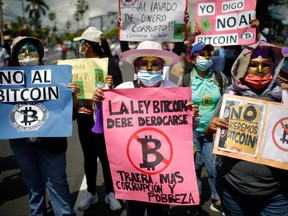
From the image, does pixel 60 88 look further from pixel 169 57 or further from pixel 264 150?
pixel 264 150

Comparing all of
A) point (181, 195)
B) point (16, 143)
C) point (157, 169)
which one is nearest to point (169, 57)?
point (157, 169)

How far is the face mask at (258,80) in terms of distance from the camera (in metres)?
2.18

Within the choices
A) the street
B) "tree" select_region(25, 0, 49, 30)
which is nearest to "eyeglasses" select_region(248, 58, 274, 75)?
the street

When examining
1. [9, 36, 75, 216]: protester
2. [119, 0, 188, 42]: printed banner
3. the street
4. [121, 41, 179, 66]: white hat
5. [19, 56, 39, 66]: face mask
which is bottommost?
the street

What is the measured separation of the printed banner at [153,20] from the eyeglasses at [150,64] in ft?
3.60

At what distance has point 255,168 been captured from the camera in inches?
83.6

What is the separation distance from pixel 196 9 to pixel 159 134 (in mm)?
2988

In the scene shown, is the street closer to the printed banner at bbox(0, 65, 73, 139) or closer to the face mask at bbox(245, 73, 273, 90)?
the printed banner at bbox(0, 65, 73, 139)

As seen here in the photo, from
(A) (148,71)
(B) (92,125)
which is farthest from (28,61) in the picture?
(A) (148,71)

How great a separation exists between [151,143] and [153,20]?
201 centimetres

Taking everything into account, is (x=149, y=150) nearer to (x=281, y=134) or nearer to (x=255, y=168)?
(x=255, y=168)

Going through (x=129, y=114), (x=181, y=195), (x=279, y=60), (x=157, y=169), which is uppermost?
(x=279, y=60)

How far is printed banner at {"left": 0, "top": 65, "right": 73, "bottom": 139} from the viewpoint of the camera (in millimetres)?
2605

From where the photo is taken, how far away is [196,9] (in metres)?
4.60
